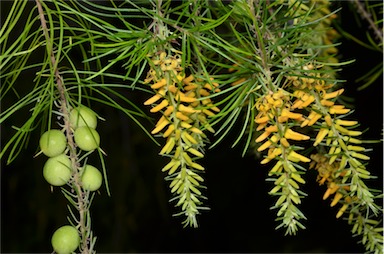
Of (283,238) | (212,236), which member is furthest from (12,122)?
(283,238)

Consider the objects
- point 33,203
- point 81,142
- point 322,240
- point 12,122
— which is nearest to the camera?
point 81,142

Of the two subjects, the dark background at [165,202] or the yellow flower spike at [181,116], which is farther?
the dark background at [165,202]

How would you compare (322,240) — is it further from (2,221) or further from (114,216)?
(2,221)

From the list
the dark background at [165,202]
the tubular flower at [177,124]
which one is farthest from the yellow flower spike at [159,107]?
the dark background at [165,202]

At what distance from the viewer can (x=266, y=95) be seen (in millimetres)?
356

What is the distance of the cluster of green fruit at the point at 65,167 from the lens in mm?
352

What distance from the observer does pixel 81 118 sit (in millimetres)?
365

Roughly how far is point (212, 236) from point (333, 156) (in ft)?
2.98

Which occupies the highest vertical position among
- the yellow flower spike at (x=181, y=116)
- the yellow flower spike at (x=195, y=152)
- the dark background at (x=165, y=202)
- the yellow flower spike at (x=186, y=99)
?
the yellow flower spike at (x=186, y=99)

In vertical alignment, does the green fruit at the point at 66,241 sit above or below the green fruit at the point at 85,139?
below

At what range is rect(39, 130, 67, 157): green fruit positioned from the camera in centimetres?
36

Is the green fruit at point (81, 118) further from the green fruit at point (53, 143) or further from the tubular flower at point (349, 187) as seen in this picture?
the tubular flower at point (349, 187)

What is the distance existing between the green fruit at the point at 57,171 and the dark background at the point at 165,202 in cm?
55

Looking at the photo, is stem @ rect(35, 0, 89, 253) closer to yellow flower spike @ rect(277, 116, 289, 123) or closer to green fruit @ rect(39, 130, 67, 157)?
green fruit @ rect(39, 130, 67, 157)
